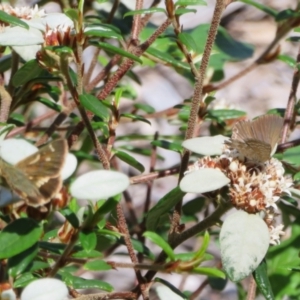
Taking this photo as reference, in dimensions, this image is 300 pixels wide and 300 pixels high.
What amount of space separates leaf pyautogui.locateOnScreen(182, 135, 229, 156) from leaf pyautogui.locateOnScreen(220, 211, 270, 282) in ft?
0.35

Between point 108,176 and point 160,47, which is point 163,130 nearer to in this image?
point 160,47

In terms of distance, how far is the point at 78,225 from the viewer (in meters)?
0.99

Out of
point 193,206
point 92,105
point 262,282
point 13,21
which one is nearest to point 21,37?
point 13,21

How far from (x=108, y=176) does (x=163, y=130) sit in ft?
7.19

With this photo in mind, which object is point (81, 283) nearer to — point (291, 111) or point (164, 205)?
point (164, 205)

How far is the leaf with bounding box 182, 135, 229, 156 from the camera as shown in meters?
1.05

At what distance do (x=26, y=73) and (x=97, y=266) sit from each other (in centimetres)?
41

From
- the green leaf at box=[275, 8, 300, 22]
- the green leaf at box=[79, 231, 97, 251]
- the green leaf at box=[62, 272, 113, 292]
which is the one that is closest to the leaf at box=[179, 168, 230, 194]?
the green leaf at box=[79, 231, 97, 251]

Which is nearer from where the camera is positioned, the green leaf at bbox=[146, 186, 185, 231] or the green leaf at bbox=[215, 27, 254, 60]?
the green leaf at bbox=[146, 186, 185, 231]

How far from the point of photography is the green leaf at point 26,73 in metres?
1.22

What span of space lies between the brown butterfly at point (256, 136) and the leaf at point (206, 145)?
0.05m

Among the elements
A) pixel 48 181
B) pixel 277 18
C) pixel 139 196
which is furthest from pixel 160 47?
pixel 139 196

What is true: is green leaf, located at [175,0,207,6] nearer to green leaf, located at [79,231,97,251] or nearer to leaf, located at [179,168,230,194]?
leaf, located at [179,168,230,194]

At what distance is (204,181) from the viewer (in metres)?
0.99
